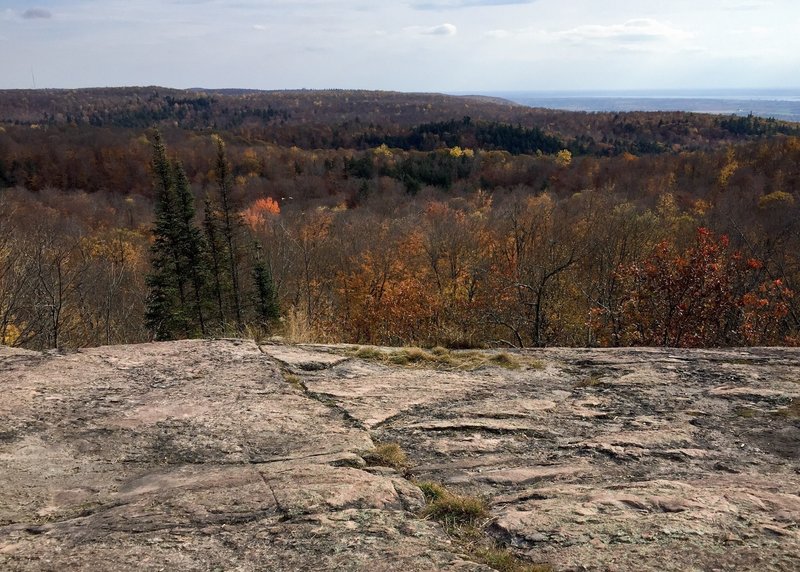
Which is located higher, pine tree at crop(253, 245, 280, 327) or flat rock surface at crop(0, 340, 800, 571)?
flat rock surface at crop(0, 340, 800, 571)

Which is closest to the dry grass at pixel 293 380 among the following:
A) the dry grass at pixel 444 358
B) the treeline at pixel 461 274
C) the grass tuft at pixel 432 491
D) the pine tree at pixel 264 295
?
the dry grass at pixel 444 358

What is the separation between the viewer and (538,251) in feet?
98.2

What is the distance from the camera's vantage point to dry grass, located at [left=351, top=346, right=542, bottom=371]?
21.2ft

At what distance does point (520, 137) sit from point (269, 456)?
128m

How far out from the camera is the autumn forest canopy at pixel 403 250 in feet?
44.9

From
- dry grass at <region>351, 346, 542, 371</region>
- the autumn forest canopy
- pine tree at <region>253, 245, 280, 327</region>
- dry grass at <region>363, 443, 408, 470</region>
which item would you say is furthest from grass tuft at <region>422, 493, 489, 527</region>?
pine tree at <region>253, 245, 280, 327</region>

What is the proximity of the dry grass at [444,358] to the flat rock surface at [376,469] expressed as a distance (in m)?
0.19

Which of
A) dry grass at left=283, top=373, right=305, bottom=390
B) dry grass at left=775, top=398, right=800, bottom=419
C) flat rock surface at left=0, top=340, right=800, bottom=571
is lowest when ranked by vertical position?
flat rock surface at left=0, top=340, right=800, bottom=571

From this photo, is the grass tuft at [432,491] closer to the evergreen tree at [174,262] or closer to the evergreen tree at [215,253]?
the evergreen tree at [174,262]

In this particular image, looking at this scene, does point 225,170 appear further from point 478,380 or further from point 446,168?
point 446,168

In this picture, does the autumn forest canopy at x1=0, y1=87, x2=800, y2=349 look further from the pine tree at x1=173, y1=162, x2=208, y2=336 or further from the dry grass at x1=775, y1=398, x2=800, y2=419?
the dry grass at x1=775, y1=398, x2=800, y2=419

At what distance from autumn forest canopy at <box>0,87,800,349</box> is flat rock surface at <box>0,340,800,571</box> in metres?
2.17

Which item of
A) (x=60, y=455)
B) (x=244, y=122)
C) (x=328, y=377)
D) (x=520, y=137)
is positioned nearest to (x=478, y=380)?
(x=328, y=377)

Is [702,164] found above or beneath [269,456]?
above
